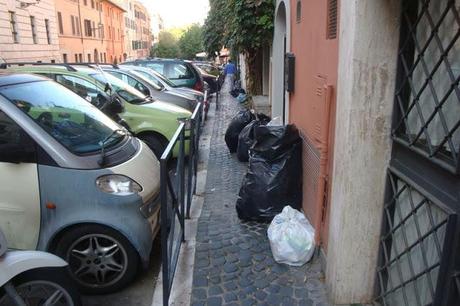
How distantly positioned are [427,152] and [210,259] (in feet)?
7.15

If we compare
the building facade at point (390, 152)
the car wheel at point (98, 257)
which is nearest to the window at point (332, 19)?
the building facade at point (390, 152)

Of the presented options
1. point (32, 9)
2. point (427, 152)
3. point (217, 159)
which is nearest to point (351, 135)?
point (427, 152)

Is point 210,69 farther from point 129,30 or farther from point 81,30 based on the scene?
point 129,30

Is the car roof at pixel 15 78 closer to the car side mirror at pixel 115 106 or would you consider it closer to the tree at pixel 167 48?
the car side mirror at pixel 115 106

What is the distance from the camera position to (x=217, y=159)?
7.23 m

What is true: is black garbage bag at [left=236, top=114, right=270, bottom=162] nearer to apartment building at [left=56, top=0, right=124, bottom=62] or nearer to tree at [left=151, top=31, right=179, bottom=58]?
apartment building at [left=56, top=0, right=124, bottom=62]

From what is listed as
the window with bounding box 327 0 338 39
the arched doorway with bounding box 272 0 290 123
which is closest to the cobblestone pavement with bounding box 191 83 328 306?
the window with bounding box 327 0 338 39

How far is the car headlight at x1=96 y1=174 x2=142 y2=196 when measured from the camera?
3.31m

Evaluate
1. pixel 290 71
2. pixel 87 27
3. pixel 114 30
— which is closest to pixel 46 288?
pixel 290 71

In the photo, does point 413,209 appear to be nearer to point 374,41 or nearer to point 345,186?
point 345,186

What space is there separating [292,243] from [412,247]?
133cm

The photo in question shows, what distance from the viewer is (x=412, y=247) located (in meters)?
2.42

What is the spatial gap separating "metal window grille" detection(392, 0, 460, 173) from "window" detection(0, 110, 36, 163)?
2.61 metres

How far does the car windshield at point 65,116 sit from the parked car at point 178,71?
8521mm
